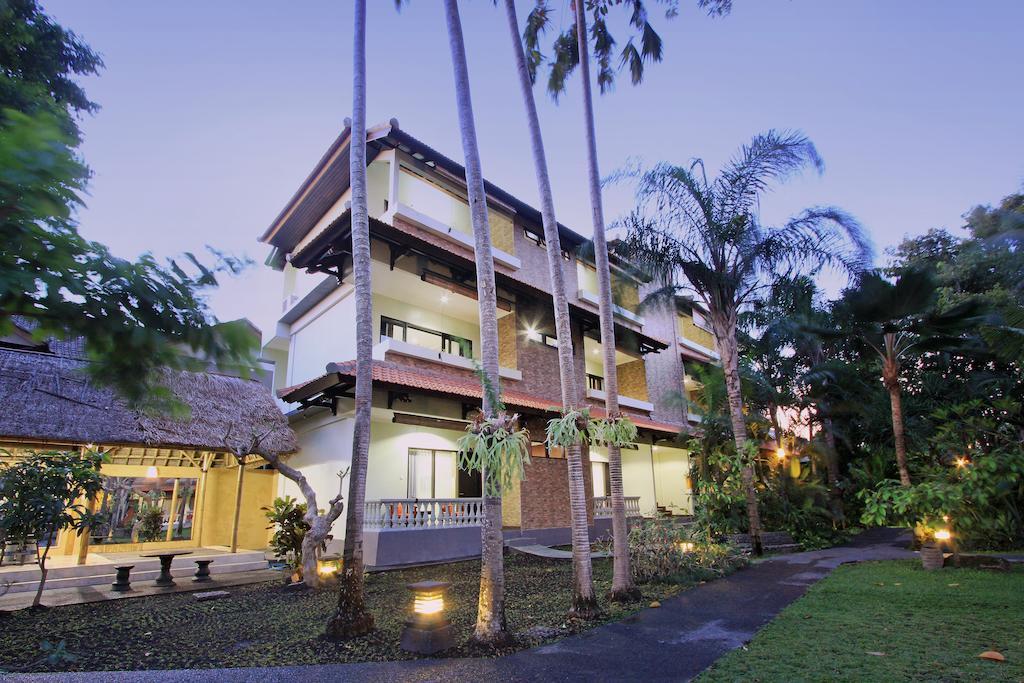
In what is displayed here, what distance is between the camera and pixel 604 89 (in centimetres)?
1237

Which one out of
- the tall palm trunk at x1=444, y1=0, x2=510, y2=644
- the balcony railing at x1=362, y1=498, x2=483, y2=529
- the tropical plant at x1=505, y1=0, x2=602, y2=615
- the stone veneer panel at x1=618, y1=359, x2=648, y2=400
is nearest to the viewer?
the tall palm trunk at x1=444, y1=0, x2=510, y2=644

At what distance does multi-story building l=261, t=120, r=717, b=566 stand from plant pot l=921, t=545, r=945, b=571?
778 cm

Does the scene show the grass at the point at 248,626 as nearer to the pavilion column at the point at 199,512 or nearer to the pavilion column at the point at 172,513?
the pavilion column at the point at 199,512

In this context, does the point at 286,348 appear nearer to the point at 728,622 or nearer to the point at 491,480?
the point at 491,480

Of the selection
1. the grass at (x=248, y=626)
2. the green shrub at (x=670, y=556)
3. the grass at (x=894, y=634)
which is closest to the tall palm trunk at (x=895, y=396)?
the grass at (x=894, y=634)

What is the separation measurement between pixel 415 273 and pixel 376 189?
3503 mm

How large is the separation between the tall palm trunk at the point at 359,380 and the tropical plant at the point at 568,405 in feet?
8.24

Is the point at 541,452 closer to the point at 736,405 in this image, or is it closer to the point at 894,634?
the point at 736,405

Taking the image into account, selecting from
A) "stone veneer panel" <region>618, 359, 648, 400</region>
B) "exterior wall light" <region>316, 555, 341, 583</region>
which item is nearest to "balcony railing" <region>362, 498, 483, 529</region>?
"exterior wall light" <region>316, 555, 341, 583</region>

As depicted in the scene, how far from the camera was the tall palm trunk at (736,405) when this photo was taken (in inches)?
505

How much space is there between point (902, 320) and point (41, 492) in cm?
1594

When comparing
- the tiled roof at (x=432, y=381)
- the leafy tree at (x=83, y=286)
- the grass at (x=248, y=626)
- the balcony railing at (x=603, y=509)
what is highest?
the tiled roof at (x=432, y=381)

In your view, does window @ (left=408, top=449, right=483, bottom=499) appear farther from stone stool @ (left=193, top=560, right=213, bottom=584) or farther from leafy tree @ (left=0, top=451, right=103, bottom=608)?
leafy tree @ (left=0, top=451, right=103, bottom=608)

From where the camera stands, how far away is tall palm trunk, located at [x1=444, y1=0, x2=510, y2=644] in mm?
5930
